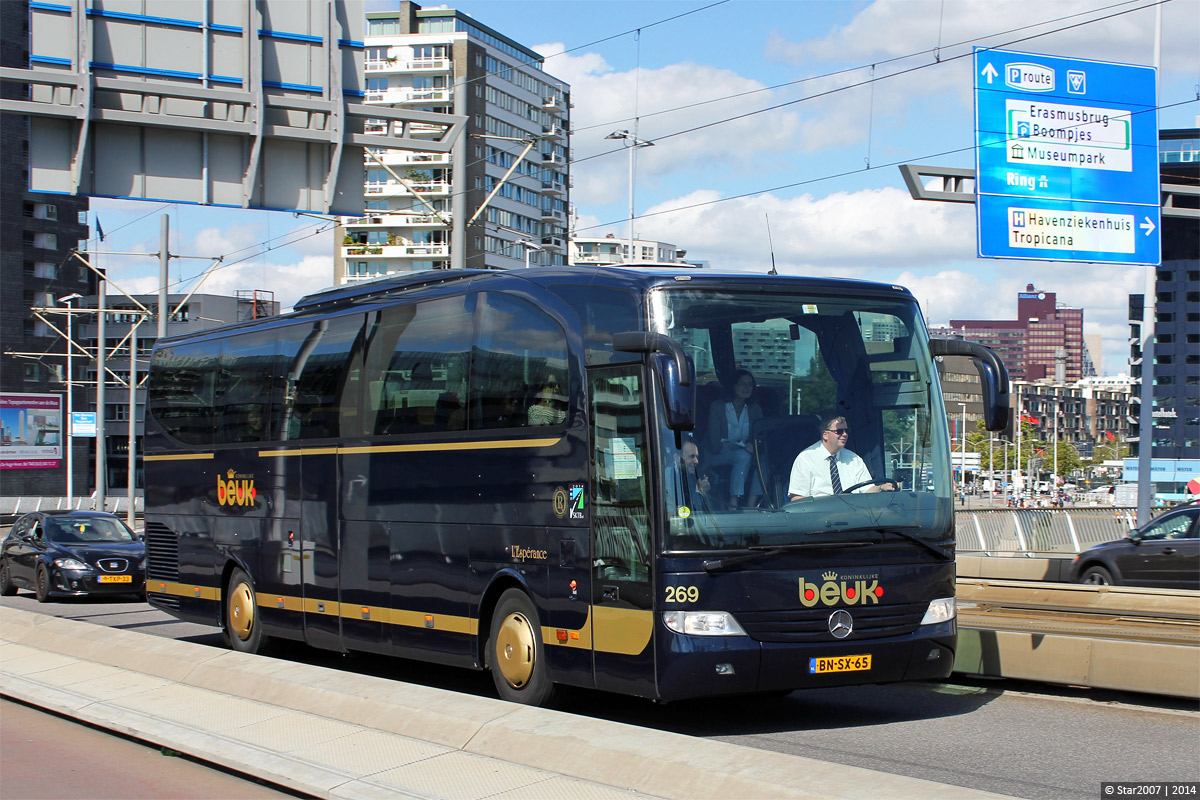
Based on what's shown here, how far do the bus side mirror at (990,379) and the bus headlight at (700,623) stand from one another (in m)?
2.34

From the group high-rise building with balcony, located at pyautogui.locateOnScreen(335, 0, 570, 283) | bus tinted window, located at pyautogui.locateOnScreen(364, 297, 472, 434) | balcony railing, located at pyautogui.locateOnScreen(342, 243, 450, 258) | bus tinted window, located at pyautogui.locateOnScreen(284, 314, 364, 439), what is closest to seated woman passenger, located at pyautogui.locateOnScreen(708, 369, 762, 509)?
bus tinted window, located at pyautogui.locateOnScreen(364, 297, 472, 434)

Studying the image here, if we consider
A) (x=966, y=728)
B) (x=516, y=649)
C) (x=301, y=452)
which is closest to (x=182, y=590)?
(x=301, y=452)

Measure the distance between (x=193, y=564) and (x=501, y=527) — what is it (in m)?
7.11

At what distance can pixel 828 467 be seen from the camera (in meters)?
9.56

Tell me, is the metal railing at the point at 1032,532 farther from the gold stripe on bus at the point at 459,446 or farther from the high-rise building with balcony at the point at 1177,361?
the high-rise building with balcony at the point at 1177,361

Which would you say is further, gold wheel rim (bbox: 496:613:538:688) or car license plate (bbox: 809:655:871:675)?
gold wheel rim (bbox: 496:613:538:688)

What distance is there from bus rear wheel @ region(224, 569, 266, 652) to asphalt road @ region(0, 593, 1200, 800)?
268cm

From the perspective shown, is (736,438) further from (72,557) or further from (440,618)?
(72,557)

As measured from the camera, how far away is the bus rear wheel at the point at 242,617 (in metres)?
15.1

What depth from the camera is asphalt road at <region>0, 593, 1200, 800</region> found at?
813cm

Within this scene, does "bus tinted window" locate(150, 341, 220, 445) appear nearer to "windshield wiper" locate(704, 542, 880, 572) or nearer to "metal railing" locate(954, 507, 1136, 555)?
"windshield wiper" locate(704, 542, 880, 572)

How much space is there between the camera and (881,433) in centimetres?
989

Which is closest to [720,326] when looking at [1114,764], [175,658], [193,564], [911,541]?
[911,541]

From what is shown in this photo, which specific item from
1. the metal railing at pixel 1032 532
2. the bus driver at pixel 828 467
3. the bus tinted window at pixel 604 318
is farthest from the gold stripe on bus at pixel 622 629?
the metal railing at pixel 1032 532
